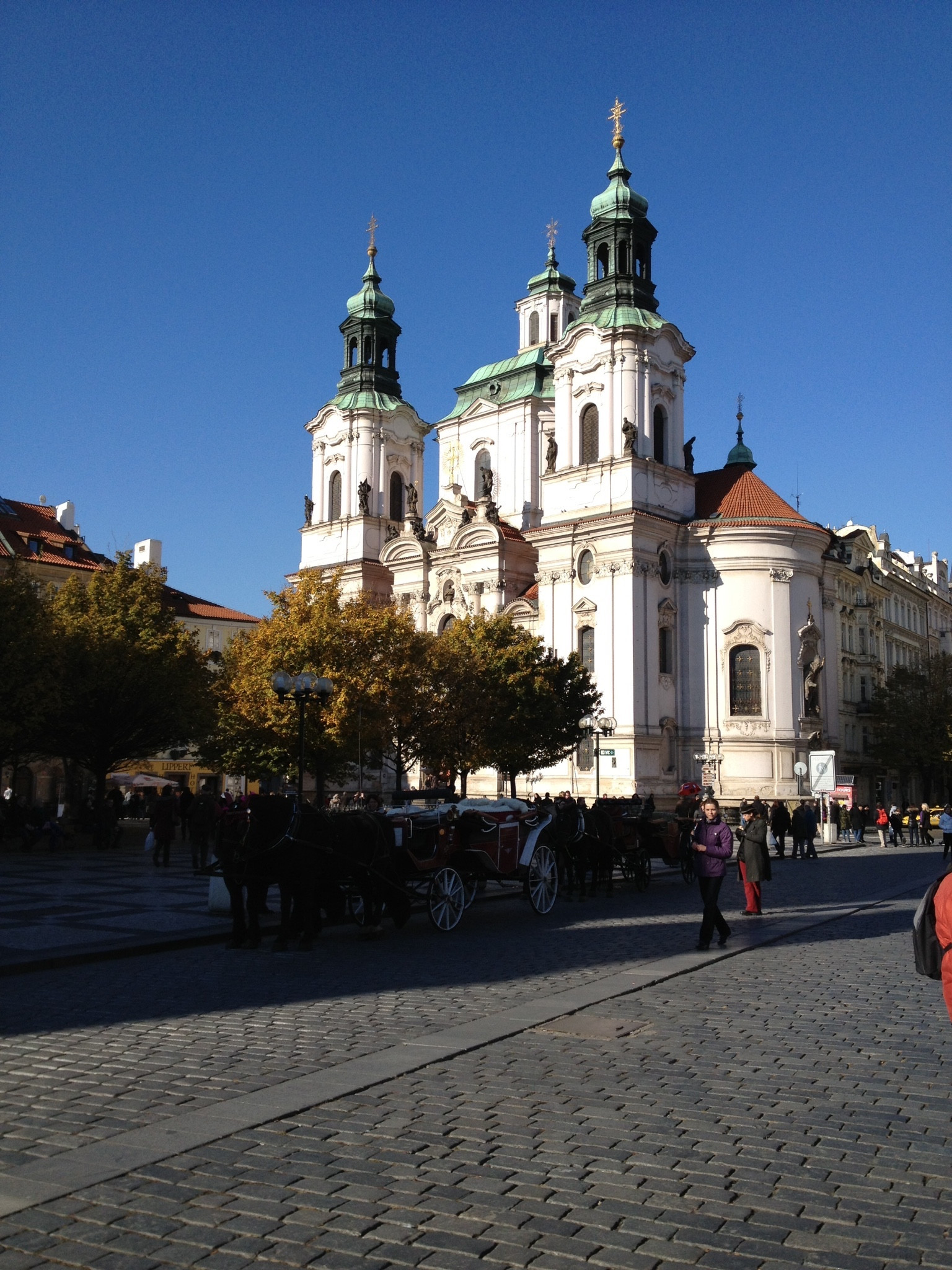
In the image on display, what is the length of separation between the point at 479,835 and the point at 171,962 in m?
5.06

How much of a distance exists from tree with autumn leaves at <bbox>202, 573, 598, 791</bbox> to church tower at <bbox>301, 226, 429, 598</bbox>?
22892mm

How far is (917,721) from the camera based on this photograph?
6328 centimetres

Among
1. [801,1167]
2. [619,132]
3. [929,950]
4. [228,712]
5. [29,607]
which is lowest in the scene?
[801,1167]

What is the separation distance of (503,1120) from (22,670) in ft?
89.4

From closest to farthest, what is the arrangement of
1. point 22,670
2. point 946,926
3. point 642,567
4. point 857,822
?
point 946,926 → point 22,670 → point 857,822 → point 642,567

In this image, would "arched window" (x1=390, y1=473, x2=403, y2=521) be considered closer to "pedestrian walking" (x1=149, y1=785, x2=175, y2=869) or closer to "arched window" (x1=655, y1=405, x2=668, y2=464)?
"arched window" (x1=655, y1=405, x2=668, y2=464)

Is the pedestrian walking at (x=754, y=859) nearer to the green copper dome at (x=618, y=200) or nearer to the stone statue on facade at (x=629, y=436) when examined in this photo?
the stone statue on facade at (x=629, y=436)

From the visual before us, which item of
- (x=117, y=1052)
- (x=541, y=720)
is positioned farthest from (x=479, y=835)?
(x=541, y=720)

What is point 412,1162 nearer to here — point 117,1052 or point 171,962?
point 117,1052

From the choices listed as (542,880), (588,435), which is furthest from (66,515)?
(542,880)

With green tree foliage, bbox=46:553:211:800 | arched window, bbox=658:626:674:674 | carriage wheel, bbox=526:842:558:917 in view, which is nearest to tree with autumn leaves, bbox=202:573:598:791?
green tree foliage, bbox=46:553:211:800

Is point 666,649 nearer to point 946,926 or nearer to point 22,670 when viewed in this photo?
point 22,670

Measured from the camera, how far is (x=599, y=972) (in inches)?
478

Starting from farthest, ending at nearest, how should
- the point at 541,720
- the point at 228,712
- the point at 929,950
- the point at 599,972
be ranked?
1. the point at 541,720
2. the point at 228,712
3. the point at 599,972
4. the point at 929,950
